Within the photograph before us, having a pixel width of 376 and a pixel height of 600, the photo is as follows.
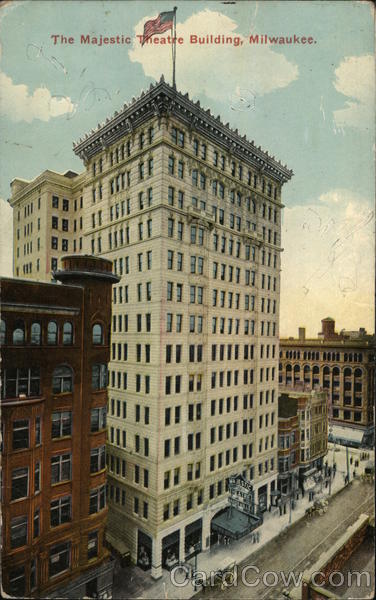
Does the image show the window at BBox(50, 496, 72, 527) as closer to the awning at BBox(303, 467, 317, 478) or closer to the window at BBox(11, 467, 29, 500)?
the window at BBox(11, 467, 29, 500)

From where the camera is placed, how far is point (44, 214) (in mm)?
15844

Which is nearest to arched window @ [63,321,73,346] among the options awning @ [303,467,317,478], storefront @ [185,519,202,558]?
storefront @ [185,519,202,558]

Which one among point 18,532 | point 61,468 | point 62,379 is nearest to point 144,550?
point 61,468

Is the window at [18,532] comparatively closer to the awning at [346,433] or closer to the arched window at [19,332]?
the arched window at [19,332]

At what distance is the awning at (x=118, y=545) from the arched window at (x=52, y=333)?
11208 mm

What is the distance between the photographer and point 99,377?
51.7 feet

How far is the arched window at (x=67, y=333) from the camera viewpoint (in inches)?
582

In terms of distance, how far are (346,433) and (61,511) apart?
1880cm

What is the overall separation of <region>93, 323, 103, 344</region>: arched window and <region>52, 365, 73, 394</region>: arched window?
167 cm

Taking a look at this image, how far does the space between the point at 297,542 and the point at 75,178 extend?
22.0m

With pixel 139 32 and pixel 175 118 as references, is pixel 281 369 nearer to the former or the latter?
pixel 175 118

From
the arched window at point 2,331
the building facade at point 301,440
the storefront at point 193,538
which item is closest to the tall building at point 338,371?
the building facade at point 301,440

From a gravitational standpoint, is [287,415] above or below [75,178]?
below

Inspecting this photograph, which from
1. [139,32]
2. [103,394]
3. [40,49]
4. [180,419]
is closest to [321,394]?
[180,419]
